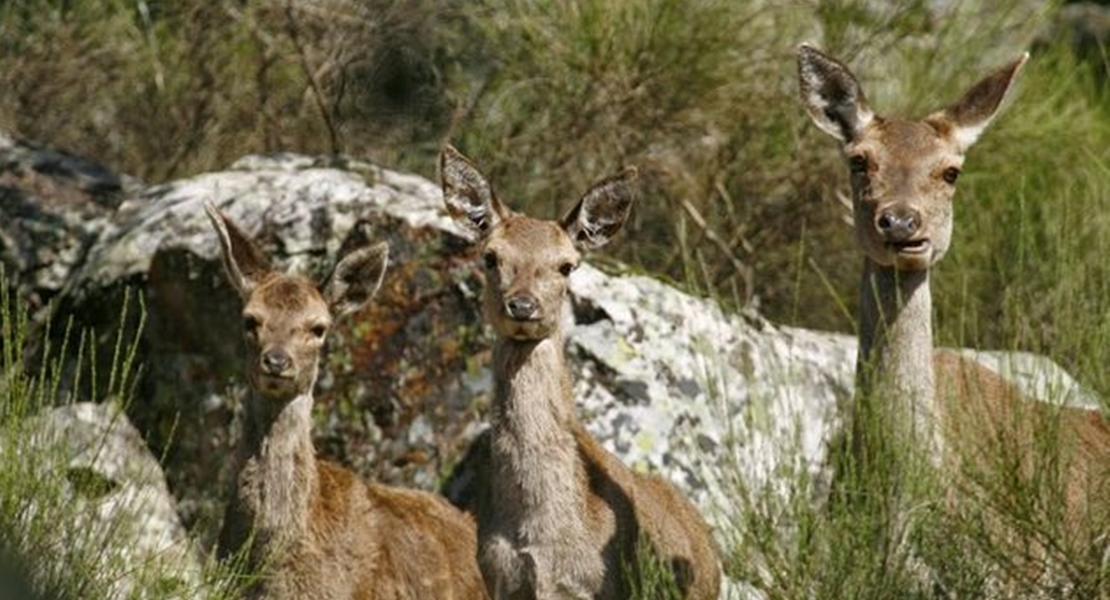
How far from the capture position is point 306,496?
1085cm

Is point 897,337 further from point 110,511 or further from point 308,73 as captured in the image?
point 308,73

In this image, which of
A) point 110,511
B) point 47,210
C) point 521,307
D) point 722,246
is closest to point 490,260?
point 521,307

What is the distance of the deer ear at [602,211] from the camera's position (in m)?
11.2

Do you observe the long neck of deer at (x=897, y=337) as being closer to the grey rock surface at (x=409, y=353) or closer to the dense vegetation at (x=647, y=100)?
the grey rock surface at (x=409, y=353)

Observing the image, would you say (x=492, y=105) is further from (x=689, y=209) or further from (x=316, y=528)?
(x=316, y=528)

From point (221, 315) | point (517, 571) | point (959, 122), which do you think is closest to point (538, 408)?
point (517, 571)

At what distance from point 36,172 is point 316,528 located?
4492 mm

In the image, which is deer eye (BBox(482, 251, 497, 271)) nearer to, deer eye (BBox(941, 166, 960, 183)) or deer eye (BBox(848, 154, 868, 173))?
deer eye (BBox(848, 154, 868, 173))

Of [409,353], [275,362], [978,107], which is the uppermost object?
[978,107]

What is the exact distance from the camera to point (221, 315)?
1306 cm

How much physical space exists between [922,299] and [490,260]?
1.68 m

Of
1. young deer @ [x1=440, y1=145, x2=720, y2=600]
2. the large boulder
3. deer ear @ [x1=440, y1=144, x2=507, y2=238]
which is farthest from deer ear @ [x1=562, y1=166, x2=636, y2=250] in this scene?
the large boulder

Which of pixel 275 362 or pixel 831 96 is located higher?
pixel 831 96

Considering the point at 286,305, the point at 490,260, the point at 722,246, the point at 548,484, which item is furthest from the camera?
the point at 722,246
